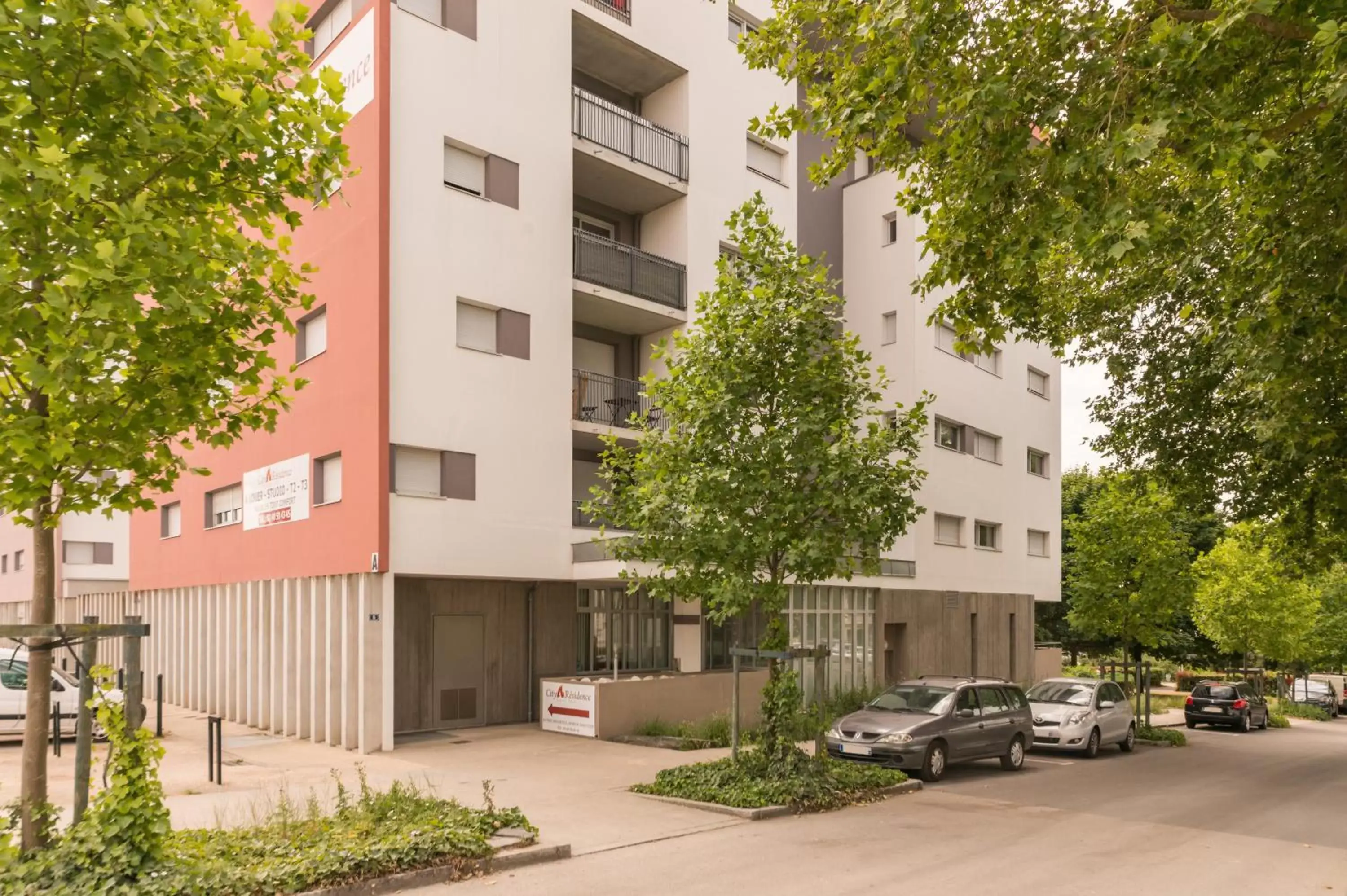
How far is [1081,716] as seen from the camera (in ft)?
69.8

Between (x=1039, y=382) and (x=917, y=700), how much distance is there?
23908 millimetres

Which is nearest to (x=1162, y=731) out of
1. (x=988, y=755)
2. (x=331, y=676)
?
(x=988, y=755)

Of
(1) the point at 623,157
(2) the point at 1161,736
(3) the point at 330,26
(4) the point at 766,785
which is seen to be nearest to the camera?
(4) the point at 766,785

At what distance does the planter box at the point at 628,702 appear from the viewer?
2000 centimetres

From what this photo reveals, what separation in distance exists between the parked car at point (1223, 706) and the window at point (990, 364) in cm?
1119

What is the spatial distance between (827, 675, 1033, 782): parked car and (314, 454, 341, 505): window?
32.6ft

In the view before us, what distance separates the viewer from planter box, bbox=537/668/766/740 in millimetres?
20000

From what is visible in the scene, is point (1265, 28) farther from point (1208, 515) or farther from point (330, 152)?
point (1208, 515)

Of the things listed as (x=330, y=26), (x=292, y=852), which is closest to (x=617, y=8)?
(x=330, y=26)

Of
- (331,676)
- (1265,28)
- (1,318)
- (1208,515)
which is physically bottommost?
(331,676)

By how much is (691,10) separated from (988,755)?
698 inches

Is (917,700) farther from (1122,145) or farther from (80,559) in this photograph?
(80,559)

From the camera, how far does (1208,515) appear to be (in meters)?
20.1

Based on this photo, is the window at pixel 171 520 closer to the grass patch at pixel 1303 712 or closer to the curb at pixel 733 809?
the curb at pixel 733 809
